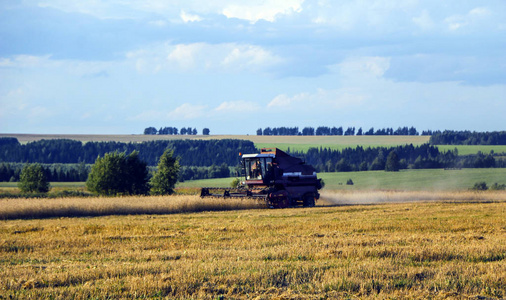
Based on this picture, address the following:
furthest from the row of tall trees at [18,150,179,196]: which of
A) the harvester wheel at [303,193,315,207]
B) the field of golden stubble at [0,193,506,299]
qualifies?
the field of golden stubble at [0,193,506,299]

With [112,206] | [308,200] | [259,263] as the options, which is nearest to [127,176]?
[112,206]

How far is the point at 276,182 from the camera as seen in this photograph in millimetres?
36188

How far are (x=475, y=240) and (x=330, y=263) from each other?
20.6ft

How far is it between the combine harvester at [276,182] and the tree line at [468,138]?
245ft

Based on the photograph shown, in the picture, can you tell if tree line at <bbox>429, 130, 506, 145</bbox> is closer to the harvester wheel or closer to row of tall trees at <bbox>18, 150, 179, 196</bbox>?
row of tall trees at <bbox>18, 150, 179, 196</bbox>

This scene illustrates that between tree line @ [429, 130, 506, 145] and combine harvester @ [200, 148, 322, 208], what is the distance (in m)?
74.7

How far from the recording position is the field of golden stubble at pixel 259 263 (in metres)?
9.44

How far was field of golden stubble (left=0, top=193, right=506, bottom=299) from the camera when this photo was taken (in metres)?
9.44

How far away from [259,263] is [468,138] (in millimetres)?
104841

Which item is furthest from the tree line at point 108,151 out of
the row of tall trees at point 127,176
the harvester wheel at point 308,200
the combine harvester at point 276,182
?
the harvester wheel at point 308,200

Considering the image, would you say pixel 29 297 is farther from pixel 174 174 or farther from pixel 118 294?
pixel 174 174

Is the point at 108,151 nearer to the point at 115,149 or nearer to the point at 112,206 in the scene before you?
the point at 115,149

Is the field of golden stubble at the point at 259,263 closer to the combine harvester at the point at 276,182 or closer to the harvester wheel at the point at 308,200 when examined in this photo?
the combine harvester at the point at 276,182

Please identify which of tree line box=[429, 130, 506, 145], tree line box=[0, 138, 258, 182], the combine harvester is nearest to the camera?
the combine harvester
